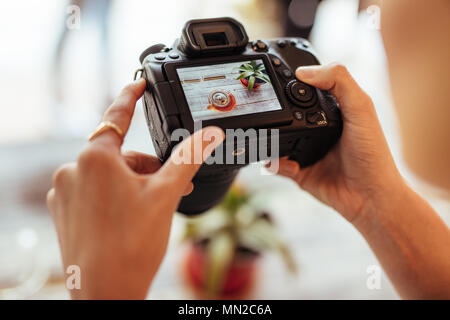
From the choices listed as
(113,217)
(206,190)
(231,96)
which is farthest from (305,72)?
(113,217)

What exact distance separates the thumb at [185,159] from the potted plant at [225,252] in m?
0.41

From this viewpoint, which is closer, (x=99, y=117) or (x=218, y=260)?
(x=218, y=260)

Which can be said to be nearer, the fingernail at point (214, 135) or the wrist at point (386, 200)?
the fingernail at point (214, 135)

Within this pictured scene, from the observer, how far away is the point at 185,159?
0.47m

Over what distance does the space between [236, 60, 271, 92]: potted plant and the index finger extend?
156 millimetres

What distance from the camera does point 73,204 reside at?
0.45 meters

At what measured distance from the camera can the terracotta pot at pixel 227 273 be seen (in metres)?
0.88

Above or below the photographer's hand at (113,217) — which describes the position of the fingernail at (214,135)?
above

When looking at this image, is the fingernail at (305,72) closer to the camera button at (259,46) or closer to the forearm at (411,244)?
the camera button at (259,46)

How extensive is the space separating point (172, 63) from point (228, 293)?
571mm

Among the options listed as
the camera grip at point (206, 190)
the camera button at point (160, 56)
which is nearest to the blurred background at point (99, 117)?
the camera grip at point (206, 190)

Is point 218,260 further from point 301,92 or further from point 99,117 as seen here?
point 99,117

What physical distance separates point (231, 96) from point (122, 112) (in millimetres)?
165

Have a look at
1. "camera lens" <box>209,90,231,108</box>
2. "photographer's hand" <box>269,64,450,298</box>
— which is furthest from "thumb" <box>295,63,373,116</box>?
"camera lens" <box>209,90,231,108</box>
